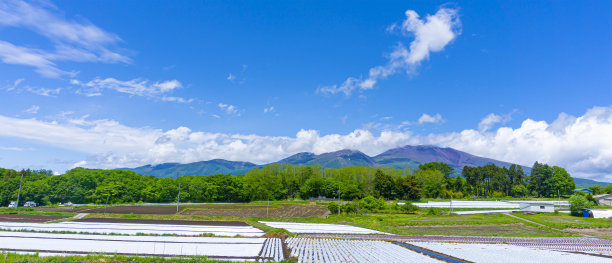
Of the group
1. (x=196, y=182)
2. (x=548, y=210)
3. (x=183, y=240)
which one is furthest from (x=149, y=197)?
(x=548, y=210)

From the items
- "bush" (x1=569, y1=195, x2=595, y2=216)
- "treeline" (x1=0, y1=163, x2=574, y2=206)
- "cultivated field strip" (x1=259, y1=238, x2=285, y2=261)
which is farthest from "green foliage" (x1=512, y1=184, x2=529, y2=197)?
"cultivated field strip" (x1=259, y1=238, x2=285, y2=261)

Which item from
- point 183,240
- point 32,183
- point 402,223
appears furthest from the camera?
point 32,183

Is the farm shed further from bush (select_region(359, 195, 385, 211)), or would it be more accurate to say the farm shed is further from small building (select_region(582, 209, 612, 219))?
bush (select_region(359, 195, 385, 211))

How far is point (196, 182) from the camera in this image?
3194 inches

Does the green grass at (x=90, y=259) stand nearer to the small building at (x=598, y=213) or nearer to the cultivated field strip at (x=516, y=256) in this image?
the cultivated field strip at (x=516, y=256)

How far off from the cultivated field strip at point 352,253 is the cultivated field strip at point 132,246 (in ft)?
7.90

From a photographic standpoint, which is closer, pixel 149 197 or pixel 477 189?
pixel 149 197

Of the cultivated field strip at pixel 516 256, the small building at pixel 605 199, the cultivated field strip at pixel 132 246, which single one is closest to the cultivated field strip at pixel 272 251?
the cultivated field strip at pixel 132 246

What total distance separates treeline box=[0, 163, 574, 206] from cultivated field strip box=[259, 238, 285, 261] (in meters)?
54.8

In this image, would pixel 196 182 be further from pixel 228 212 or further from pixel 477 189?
pixel 477 189

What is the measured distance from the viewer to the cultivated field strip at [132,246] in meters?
18.0

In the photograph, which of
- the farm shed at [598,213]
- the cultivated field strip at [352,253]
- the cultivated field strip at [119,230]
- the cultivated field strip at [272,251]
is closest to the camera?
the cultivated field strip at [272,251]

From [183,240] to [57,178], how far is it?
75.5m

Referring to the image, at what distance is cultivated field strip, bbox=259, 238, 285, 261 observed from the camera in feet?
57.8
